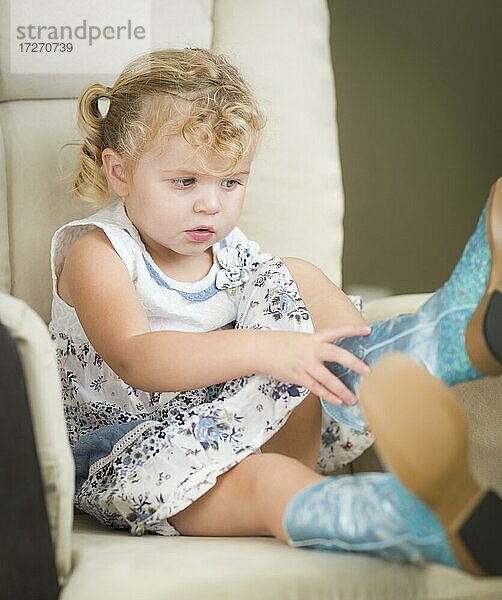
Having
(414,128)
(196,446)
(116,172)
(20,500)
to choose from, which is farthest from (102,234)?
(414,128)

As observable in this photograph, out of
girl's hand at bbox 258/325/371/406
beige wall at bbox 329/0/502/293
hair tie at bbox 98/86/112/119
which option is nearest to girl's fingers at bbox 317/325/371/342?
girl's hand at bbox 258/325/371/406

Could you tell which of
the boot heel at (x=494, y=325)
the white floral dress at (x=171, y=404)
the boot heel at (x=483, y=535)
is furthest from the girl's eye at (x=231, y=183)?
the boot heel at (x=483, y=535)

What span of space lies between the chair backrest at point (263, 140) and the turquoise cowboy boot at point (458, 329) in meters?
0.46

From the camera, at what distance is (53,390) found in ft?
2.77

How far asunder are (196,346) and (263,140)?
50 centimetres

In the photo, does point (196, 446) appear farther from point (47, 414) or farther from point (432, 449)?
point (432, 449)

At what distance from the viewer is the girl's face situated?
3.89 ft

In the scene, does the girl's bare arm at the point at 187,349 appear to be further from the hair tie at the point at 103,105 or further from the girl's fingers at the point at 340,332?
the hair tie at the point at 103,105

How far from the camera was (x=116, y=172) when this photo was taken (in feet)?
4.18

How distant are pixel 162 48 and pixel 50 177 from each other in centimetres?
25

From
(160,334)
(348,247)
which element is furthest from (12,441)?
(348,247)

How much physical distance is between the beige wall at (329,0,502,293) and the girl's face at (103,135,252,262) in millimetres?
1050

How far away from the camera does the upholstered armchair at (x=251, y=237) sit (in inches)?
32.3

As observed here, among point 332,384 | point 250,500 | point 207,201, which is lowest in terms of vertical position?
point 250,500
